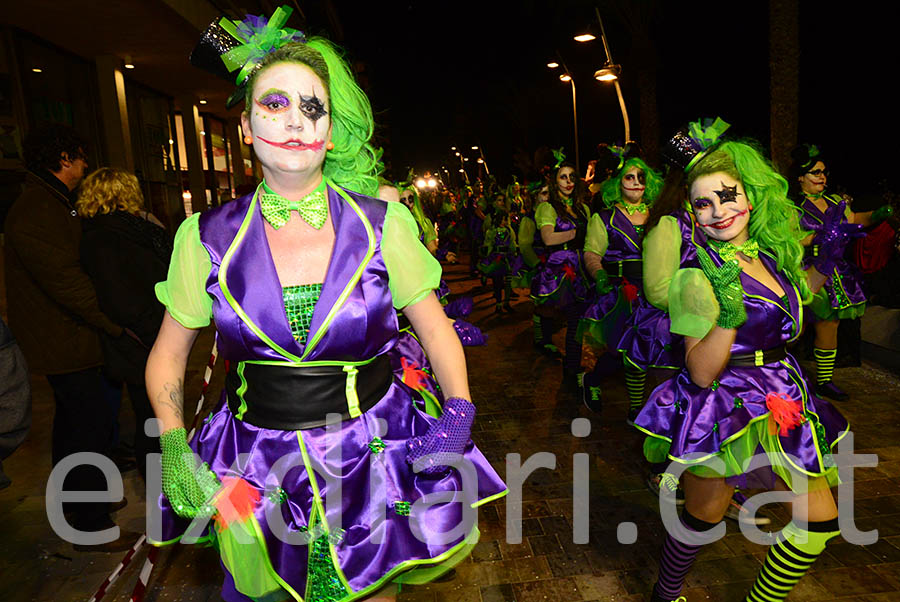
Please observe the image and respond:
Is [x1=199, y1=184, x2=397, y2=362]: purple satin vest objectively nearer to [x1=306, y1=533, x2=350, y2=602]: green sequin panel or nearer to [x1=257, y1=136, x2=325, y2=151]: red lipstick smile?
[x1=257, y1=136, x2=325, y2=151]: red lipstick smile

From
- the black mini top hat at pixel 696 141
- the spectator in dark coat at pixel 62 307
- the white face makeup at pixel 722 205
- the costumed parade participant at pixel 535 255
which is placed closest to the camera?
the white face makeup at pixel 722 205

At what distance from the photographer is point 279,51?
2154 millimetres

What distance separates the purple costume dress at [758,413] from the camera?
8.91 ft

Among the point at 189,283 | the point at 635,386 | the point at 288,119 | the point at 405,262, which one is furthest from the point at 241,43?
the point at 635,386

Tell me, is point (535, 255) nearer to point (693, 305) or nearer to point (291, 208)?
point (693, 305)

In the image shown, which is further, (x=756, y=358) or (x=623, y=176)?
(x=623, y=176)

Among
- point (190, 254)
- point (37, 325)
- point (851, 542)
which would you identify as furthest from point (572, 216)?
point (190, 254)

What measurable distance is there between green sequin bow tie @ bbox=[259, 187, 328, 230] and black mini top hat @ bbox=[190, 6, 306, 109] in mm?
354

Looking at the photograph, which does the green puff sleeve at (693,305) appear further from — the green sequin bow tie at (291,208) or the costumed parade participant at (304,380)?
the green sequin bow tie at (291,208)

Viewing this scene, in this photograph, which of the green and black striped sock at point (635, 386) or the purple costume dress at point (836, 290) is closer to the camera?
the green and black striped sock at point (635, 386)

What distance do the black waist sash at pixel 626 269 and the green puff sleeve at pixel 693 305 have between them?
2717mm

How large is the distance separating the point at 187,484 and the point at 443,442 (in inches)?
31.0

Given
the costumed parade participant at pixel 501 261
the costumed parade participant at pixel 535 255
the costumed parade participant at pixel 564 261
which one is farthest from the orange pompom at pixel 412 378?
the costumed parade participant at pixel 501 261

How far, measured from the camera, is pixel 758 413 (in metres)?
2.75
